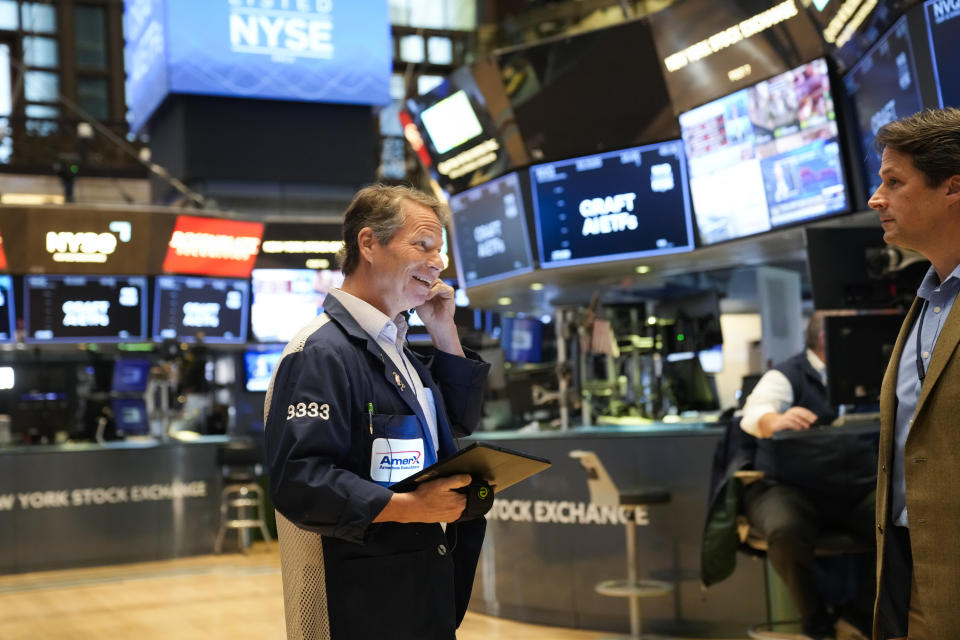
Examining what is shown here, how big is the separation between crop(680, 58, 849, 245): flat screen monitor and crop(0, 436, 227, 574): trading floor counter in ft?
17.0

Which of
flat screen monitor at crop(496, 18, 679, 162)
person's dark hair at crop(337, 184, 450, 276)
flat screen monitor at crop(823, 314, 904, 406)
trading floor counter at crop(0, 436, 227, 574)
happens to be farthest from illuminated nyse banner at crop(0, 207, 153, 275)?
person's dark hair at crop(337, 184, 450, 276)

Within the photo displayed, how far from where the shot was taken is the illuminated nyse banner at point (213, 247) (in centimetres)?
948

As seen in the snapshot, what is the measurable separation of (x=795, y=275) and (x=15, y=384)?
7005 millimetres

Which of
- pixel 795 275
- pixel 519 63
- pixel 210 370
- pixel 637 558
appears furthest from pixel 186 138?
pixel 637 558

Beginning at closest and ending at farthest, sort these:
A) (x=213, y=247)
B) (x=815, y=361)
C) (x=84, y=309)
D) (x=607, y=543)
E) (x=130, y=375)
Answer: (x=815, y=361) < (x=607, y=543) < (x=84, y=309) < (x=213, y=247) < (x=130, y=375)

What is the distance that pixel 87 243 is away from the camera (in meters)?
9.20

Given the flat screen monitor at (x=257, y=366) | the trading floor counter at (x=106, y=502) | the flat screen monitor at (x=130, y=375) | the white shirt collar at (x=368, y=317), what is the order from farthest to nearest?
1. the flat screen monitor at (x=257, y=366)
2. the flat screen monitor at (x=130, y=375)
3. the trading floor counter at (x=106, y=502)
4. the white shirt collar at (x=368, y=317)

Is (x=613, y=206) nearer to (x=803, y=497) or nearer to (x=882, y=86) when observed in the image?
(x=882, y=86)

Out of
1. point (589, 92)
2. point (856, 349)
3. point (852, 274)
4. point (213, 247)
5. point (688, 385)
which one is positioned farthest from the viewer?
point (213, 247)

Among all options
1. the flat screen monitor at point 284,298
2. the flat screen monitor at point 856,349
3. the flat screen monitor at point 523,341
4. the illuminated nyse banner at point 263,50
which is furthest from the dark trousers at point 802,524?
the illuminated nyse banner at point 263,50

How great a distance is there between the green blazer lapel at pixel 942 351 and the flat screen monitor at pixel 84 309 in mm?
8495

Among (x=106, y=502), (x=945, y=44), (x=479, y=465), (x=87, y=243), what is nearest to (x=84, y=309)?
(x=87, y=243)

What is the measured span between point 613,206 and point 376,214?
4.13 metres

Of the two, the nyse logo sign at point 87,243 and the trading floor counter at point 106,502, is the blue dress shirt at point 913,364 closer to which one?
the trading floor counter at point 106,502
